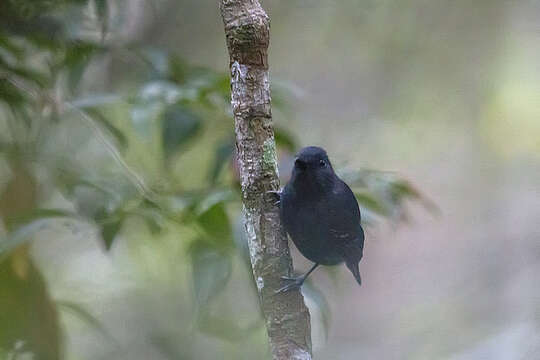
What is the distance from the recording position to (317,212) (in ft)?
8.40

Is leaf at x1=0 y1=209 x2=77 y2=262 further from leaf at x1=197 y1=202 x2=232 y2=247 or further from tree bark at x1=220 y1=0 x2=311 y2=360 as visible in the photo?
tree bark at x1=220 y1=0 x2=311 y2=360

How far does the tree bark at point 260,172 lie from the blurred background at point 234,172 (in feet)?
0.75

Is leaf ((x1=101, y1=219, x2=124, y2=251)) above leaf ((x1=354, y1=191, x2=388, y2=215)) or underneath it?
underneath

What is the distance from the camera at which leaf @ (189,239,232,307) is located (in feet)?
8.31

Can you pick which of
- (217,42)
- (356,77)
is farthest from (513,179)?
(217,42)

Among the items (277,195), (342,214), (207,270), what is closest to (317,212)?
(342,214)

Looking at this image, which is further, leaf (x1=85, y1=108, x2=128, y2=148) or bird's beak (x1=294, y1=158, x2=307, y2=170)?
leaf (x1=85, y1=108, x2=128, y2=148)

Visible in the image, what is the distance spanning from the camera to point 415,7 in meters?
6.79

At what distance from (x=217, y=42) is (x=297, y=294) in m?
4.45

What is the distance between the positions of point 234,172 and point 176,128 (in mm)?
301

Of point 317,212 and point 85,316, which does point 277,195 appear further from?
point 85,316

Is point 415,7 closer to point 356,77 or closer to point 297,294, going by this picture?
point 356,77

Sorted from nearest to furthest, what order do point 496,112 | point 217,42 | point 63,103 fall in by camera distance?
point 63,103, point 217,42, point 496,112

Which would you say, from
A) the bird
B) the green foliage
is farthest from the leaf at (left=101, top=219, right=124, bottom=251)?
the bird
